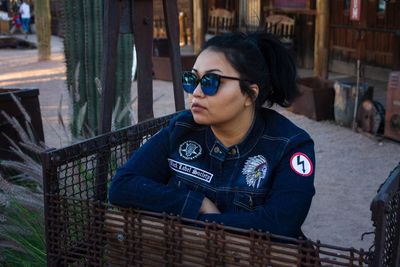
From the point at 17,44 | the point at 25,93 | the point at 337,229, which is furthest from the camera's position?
the point at 17,44

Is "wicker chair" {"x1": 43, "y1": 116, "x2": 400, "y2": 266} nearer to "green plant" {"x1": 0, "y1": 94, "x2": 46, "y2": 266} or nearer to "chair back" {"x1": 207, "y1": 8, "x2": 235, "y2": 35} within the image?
"green plant" {"x1": 0, "y1": 94, "x2": 46, "y2": 266}

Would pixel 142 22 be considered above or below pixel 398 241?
above

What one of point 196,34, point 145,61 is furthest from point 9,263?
point 196,34

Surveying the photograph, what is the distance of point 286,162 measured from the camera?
1836mm

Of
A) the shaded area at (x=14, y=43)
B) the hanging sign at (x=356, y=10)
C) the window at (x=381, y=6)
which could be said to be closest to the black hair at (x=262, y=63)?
the hanging sign at (x=356, y=10)

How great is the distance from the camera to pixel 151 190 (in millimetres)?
1828

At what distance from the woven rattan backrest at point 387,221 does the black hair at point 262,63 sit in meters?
0.51

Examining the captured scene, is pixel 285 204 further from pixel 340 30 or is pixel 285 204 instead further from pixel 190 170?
pixel 340 30

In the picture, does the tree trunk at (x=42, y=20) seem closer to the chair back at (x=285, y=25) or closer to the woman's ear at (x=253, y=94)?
the chair back at (x=285, y=25)

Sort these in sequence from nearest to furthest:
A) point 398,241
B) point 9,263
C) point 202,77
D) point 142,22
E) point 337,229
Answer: point 398,241 → point 202,77 → point 142,22 → point 9,263 → point 337,229

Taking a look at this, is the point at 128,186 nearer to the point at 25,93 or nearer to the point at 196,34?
the point at 25,93

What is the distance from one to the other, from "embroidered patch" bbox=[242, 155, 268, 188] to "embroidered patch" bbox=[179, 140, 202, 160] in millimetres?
180

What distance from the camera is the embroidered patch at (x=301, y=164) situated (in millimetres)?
1815

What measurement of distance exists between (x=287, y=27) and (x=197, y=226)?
1138 centimetres
